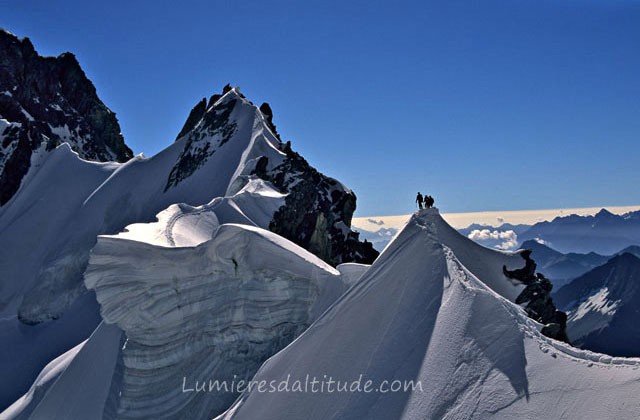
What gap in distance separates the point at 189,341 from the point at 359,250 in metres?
32.8

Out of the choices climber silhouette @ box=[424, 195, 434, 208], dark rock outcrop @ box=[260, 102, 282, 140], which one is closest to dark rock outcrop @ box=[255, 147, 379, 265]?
dark rock outcrop @ box=[260, 102, 282, 140]

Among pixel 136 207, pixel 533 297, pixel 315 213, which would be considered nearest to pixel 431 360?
pixel 533 297

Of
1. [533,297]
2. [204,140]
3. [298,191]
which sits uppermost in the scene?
[204,140]

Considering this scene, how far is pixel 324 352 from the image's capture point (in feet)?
74.2

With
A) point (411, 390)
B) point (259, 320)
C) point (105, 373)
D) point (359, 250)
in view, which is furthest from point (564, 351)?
point (359, 250)

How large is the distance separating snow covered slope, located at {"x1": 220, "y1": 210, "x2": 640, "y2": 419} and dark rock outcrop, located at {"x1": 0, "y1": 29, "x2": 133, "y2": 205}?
84.2 meters

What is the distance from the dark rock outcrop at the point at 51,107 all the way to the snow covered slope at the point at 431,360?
8424 cm

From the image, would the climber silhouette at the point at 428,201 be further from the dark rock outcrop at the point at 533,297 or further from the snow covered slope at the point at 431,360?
the dark rock outcrop at the point at 533,297

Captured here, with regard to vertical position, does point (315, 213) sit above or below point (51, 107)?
below

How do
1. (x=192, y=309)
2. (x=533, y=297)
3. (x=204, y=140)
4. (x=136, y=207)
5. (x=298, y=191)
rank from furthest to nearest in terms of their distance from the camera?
(x=204, y=140), (x=136, y=207), (x=298, y=191), (x=533, y=297), (x=192, y=309)

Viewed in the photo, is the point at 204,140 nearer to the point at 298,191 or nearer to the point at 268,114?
the point at 268,114

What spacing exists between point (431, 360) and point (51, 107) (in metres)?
114

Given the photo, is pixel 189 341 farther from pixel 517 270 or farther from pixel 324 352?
pixel 517 270

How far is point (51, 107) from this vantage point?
Result: 383ft
